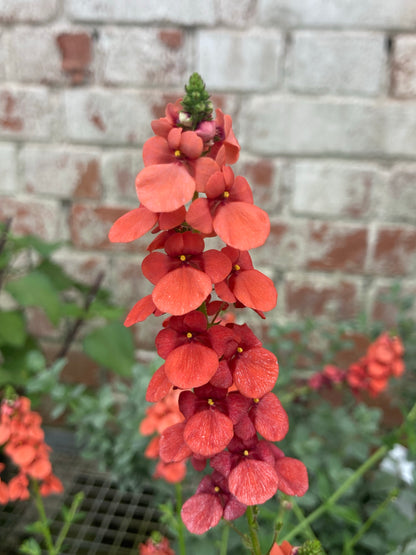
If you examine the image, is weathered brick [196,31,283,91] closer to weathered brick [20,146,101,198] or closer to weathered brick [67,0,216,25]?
weathered brick [67,0,216,25]

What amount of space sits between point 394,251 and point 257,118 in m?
0.37

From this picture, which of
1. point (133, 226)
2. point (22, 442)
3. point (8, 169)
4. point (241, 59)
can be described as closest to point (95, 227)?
point (8, 169)

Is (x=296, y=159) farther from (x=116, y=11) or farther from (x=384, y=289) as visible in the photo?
(x=116, y=11)

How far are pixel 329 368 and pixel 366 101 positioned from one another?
0.48 metres

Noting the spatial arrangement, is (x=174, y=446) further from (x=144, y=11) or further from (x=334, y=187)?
(x=144, y=11)

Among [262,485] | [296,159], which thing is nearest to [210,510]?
[262,485]

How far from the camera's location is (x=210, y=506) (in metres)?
0.30

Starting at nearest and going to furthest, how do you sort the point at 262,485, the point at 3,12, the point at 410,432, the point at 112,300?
the point at 262,485 → the point at 410,432 → the point at 3,12 → the point at 112,300

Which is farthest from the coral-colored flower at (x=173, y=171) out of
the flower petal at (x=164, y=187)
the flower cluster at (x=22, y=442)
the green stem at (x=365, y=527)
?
the green stem at (x=365, y=527)

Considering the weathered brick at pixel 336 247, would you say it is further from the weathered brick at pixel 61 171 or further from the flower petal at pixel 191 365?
the flower petal at pixel 191 365

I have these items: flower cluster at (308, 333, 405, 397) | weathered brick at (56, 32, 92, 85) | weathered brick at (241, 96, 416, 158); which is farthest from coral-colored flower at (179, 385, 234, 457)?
weathered brick at (56, 32, 92, 85)

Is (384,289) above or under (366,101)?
under

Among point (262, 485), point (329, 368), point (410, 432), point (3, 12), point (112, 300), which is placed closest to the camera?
point (262, 485)

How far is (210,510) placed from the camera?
0.29m
